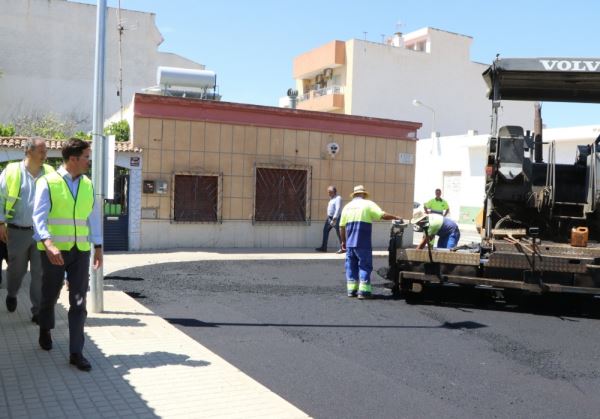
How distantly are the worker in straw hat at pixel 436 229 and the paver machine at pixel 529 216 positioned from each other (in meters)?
0.26

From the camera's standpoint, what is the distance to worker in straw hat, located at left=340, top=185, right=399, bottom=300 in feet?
28.0

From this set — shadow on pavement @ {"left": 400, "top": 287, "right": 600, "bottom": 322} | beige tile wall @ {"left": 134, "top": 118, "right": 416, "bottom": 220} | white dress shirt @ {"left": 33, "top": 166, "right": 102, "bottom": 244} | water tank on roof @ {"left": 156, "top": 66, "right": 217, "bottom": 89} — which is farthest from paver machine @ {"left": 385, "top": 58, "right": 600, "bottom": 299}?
water tank on roof @ {"left": 156, "top": 66, "right": 217, "bottom": 89}

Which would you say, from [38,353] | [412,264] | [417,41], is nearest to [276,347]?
[38,353]

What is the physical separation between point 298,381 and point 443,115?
122 ft

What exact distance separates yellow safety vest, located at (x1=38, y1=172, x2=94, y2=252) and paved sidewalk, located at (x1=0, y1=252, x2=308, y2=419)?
3.12 feet

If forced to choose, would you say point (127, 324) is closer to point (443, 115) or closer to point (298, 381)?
point (298, 381)

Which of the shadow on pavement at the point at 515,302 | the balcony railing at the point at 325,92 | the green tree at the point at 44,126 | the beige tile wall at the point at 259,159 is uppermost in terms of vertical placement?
the balcony railing at the point at 325,92

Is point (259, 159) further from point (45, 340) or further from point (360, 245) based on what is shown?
point (45, 340)

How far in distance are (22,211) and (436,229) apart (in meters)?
5.49

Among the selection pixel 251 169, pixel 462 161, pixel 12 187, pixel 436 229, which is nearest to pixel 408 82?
pixel 462 161

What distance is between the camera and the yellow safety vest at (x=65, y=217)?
4.91 m

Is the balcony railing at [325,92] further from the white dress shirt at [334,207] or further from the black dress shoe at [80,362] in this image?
the black dress shoe at [80,362]

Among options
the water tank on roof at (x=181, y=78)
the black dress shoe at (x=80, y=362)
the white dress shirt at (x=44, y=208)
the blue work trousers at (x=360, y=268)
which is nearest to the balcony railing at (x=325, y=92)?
the water tank on roof at (x=181, y=78)

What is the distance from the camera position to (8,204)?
20.6 ft
